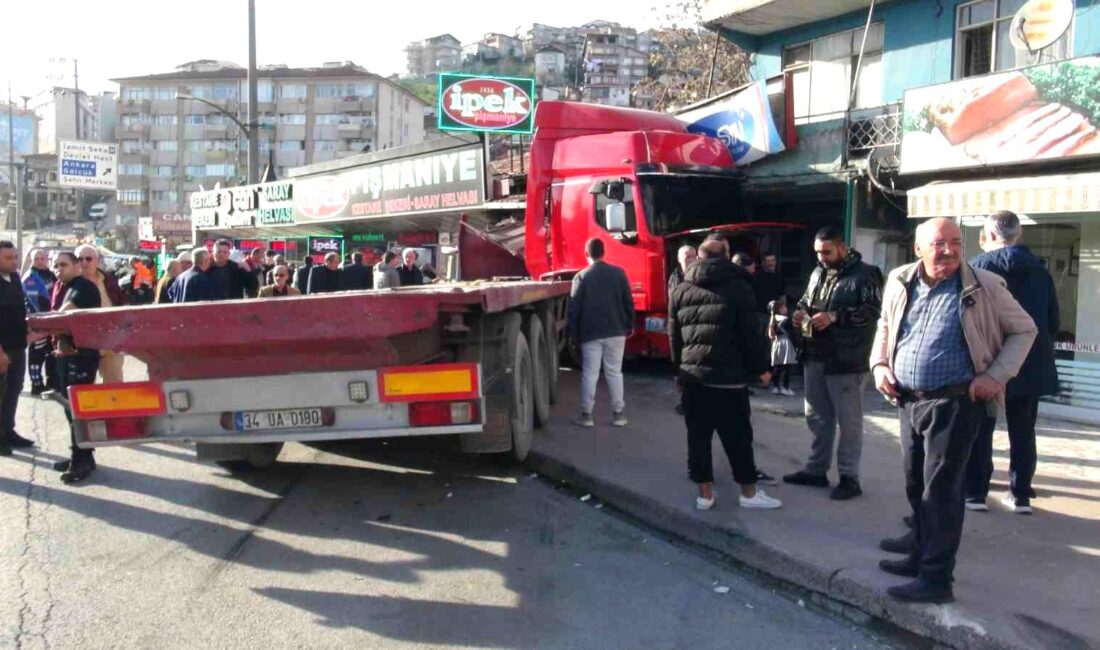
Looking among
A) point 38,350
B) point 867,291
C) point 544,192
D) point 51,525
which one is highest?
point 544,192

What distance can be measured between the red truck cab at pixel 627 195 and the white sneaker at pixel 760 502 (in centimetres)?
522

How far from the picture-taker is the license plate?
535 centimetres

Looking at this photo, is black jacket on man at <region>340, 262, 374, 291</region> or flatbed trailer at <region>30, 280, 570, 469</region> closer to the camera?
flatbed trailer at <region>30, 280, 570, 469</region>

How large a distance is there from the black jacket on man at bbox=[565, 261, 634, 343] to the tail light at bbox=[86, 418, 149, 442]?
12.6 ft

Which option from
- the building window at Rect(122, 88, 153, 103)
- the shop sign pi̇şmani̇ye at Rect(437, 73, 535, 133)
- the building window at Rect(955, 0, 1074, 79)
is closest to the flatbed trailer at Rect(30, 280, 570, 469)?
the building window at Rect(955, 0, 1074, 79)

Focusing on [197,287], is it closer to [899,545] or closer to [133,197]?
[899,545]

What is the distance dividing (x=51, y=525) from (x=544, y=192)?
7.53 meters

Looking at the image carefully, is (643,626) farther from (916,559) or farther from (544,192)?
(544,192)

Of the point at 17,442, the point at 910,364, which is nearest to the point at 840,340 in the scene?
the point at 910,364

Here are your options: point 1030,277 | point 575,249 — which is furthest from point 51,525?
point 575,249

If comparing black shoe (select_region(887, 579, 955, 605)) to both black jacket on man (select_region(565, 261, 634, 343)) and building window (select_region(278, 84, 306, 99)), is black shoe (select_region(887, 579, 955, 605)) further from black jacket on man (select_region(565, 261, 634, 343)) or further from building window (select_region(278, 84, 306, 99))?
building window (select_region(278, 84, 306, 99))

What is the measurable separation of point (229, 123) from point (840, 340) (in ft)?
288

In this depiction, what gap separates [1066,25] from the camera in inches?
386

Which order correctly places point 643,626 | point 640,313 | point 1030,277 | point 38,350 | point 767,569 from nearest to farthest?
point 643,626 < point 767,569 < point 1030,277 < point 38,350 < point 640,313
